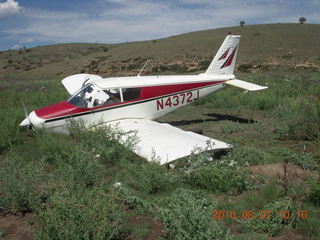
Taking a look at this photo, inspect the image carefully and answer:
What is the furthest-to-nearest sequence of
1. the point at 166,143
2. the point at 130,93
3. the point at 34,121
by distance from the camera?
the point at 130,93
the point at 34,121
the point at 166,143

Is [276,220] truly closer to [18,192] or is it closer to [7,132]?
[18,192]

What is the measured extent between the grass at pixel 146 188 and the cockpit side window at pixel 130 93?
151cm

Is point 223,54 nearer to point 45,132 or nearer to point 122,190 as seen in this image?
point 45,132

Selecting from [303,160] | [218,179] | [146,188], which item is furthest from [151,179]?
[303,160]

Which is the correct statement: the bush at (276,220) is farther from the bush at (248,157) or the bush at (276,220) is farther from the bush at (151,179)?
the bush at (248,157)

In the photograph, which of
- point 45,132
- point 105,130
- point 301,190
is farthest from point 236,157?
point 45,132

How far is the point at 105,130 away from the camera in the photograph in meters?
6.68

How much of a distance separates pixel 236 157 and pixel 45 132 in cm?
466

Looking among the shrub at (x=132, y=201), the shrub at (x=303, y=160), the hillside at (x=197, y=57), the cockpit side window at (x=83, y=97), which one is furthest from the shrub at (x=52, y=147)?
the hillside at (x=197, y=57)

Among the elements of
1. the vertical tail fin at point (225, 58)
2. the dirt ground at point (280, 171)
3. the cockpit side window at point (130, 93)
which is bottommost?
the dirt ground at point (280, 171)

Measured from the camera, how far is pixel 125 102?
8094 millimetres

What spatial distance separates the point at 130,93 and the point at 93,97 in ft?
3.64

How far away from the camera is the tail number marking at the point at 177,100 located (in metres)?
8.83

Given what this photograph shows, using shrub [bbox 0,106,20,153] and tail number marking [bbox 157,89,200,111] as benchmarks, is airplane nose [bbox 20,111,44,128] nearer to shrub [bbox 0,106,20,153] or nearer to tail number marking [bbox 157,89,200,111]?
shrub [bbox 0,106,20,153]
